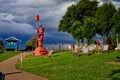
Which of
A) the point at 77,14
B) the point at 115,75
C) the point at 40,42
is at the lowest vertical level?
the point at 115,75

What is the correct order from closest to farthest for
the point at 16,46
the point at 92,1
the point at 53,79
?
the point at 53,79 < the point at 16,46 < the point at 92,1

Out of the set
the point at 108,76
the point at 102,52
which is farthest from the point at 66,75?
the point at 102,52

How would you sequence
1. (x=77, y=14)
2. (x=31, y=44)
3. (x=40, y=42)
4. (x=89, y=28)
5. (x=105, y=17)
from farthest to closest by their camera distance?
(x=77, y=14)
(x=89, y=28)
(x=31, y=44)
(x=105, y=17)
(x=40, y=42)

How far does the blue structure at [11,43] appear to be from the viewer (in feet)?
225

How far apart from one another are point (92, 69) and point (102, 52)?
55.4 feet

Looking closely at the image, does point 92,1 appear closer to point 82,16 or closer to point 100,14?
point 82,16

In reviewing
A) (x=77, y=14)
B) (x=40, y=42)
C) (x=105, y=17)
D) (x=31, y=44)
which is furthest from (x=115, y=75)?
(x=77, y=14)

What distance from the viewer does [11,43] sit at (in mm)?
69312

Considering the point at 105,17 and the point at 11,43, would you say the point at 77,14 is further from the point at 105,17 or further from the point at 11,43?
the point at 11,43

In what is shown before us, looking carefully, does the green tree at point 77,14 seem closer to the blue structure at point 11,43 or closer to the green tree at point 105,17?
the green tree at point 105,17

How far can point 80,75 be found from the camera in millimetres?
21562

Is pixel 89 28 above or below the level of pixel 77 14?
below

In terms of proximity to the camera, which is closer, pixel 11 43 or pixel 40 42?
pixel 40 42

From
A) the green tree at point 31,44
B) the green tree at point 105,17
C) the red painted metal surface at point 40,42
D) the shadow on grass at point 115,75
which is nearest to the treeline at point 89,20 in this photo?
the green tree at point 105,17
